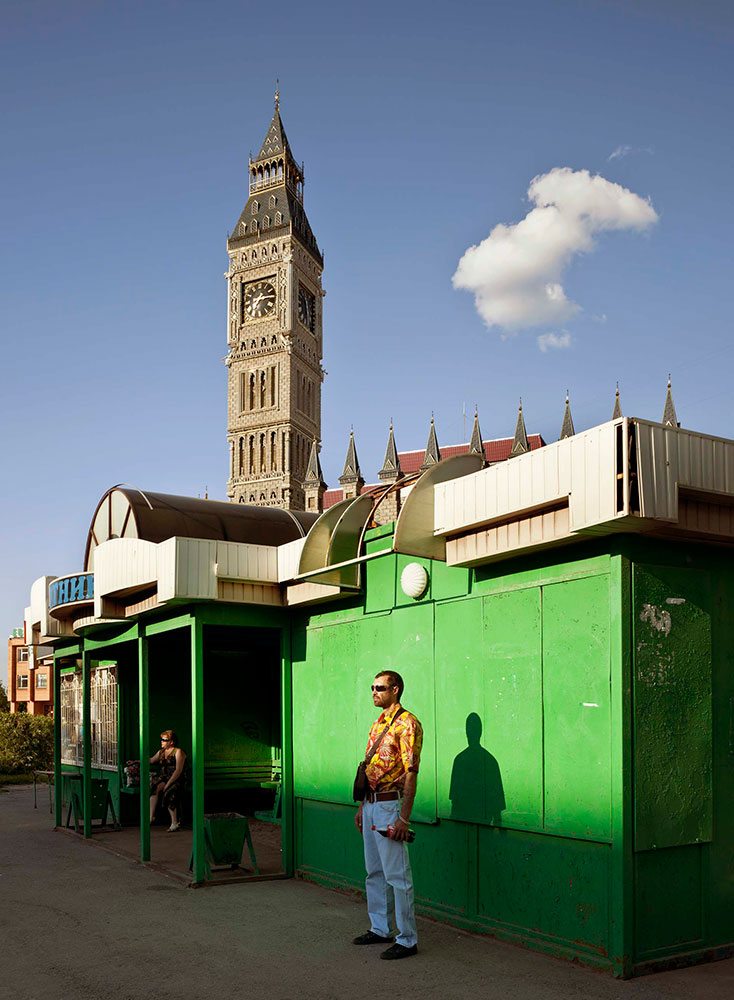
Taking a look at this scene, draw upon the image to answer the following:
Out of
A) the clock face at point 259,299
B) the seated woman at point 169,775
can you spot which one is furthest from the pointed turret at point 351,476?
the seated woman at point 169,775

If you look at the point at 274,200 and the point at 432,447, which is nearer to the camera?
the point at 432,447

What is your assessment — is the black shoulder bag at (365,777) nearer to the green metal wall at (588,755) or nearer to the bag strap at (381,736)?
the bag strap at (381,736)

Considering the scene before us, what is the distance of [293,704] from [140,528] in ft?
10.2

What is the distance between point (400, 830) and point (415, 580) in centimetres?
231

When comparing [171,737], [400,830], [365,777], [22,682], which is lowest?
[22,682]

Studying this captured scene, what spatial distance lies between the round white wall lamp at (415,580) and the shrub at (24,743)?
23387 millimetres

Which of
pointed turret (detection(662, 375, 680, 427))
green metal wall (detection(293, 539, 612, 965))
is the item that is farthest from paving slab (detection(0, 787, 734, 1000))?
pointed turret (detection(662, 375, 680, 427))

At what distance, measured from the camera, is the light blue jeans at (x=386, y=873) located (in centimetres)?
641

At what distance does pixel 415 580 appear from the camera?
8094 mm

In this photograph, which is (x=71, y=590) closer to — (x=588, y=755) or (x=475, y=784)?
(x=475, y=784)

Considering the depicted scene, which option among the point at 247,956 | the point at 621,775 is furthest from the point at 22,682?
the point at 621,775

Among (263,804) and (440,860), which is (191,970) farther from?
(263,804)

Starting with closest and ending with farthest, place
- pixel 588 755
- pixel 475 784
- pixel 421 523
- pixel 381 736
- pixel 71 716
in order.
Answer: pixel 588 755 < pixel 381 736 < pixel 475 784 < pixel 421 523 < pixel 71 716

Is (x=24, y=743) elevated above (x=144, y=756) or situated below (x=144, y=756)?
below
